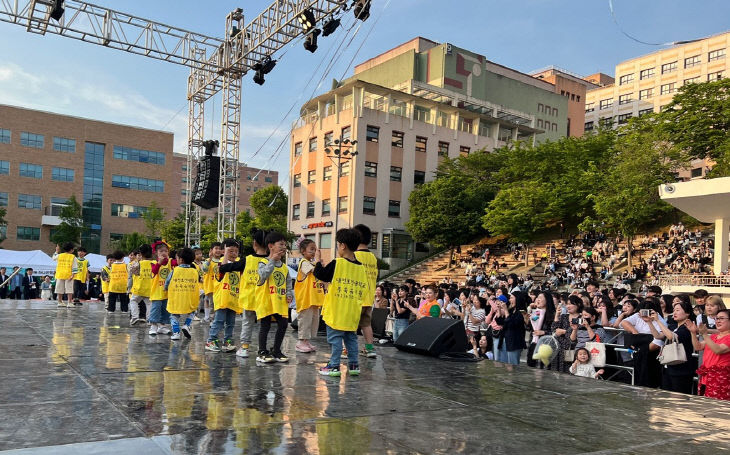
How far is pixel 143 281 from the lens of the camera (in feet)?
38.4

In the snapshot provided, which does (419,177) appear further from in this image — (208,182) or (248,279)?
(248,279)

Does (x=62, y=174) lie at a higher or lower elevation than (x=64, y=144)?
lower

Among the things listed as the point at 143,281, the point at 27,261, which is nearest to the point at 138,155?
the point at 27,261

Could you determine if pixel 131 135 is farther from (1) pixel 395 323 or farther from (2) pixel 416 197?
(1) pixel 395 323

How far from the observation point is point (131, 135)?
5956 centimetres

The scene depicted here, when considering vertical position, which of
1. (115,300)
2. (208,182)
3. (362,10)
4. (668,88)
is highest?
(668,88)

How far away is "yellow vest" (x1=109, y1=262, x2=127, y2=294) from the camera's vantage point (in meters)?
14.5

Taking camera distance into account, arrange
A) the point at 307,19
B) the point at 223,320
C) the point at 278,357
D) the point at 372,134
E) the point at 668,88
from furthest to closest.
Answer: the point at 668,88 < the point at 372,134 < the point at 307,19 < the point at 223,320 < the point at 278,357

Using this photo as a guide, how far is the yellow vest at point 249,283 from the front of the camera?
7.80m

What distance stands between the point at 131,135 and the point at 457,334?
2274 inches

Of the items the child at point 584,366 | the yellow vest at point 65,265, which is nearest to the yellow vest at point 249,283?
the child at point 584,366

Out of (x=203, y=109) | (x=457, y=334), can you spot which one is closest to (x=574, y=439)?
(x=457, y=334)

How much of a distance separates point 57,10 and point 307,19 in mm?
7759

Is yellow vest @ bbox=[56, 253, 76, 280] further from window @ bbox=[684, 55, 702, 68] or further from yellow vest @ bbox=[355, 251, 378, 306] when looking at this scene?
window @ bbox=[684, 55, 702, 68]
